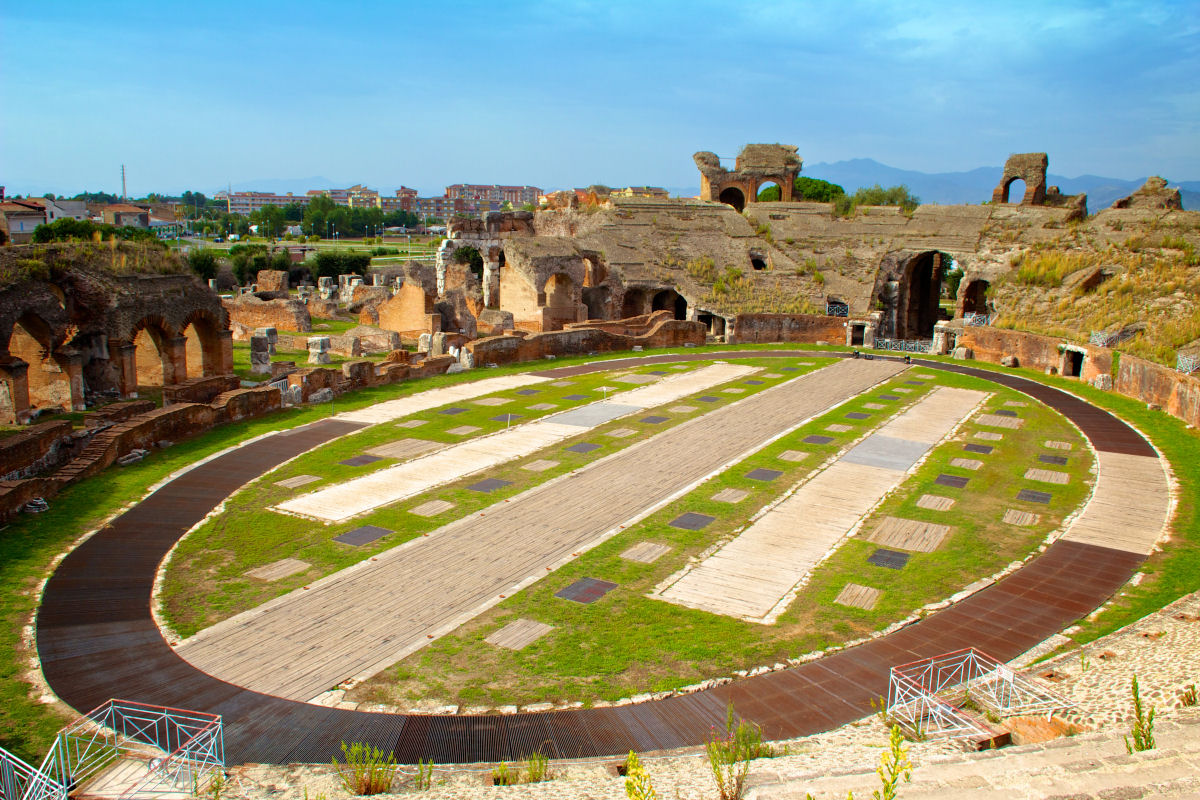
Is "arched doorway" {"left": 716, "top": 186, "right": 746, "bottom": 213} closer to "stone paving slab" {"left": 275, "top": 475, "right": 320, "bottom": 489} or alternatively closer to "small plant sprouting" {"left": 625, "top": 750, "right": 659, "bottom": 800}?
"stone paving slab" {"left": 275, "top": 475, "right": 320, "bottom": 489}

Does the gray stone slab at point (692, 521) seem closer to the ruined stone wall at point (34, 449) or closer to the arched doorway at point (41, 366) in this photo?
the ruined stone wall at point (34, 449)

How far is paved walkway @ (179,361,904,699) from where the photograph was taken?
9.48 m

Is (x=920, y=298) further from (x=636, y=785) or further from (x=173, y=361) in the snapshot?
(x=636, y=785)

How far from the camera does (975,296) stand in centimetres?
4112

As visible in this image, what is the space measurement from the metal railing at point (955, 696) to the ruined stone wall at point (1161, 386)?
15.4 meters

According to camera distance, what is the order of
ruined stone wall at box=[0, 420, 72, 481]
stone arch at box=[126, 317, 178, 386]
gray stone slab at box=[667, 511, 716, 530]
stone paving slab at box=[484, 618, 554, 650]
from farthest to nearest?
stone arch at box=[126, 317, 178, 386]
ruined stone wall at box=[0, 420, 72, 481]
gray stone slab at box=[667, 511, 716, 530]
stone paving slab at box=[484, 618, 554, 650]

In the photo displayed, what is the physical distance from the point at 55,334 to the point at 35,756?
52.6 feet

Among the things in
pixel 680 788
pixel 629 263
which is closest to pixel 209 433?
pixel 680 788

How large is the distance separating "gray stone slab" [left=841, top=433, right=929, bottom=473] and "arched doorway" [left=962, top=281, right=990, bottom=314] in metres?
23.0

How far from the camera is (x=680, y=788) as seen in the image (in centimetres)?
645

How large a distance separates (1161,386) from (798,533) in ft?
49.4

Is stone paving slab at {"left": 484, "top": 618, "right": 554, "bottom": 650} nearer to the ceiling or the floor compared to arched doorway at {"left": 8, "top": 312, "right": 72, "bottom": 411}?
nearer to the floor

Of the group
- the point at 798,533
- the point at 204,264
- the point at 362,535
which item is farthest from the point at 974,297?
the point at 204,264

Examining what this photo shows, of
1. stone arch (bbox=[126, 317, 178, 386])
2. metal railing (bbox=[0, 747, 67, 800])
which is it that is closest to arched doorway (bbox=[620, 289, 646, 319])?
stone arch (bbox=[126, 317, 178, 386])
